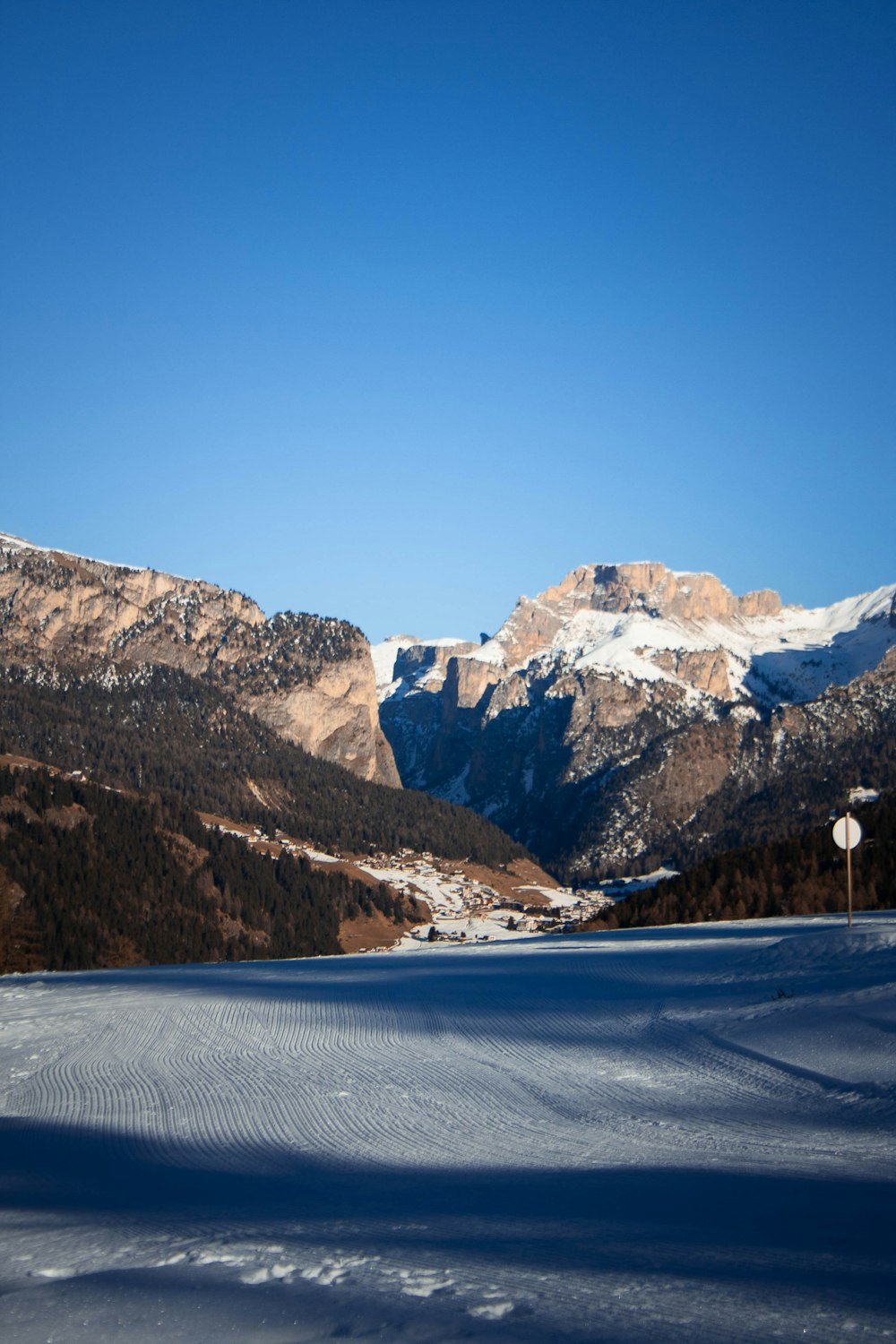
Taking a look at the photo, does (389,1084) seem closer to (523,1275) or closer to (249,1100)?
(249,1100)

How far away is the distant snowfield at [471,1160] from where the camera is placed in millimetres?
6359

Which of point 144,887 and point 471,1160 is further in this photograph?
point 144,887

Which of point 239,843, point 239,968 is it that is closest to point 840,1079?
point 239,968

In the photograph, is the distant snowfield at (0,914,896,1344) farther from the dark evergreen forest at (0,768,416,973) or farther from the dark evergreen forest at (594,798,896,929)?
the dark evergreen forest at (0,768,416,973)

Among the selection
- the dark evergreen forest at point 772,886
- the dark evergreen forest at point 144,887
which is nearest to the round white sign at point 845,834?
the dark evergreen forest at point 772,886

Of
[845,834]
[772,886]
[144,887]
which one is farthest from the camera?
[144,887]

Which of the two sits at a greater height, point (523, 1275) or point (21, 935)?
point (523, 1275)

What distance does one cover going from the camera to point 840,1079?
A: 11250 mm

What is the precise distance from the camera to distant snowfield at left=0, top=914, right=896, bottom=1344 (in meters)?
6.36

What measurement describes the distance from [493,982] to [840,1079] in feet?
30.1

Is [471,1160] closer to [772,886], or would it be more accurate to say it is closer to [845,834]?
[845,834]

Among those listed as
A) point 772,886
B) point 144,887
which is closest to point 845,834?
point 772,886

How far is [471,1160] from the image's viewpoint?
381 inches

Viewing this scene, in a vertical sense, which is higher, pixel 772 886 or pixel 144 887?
pixel 772 886
